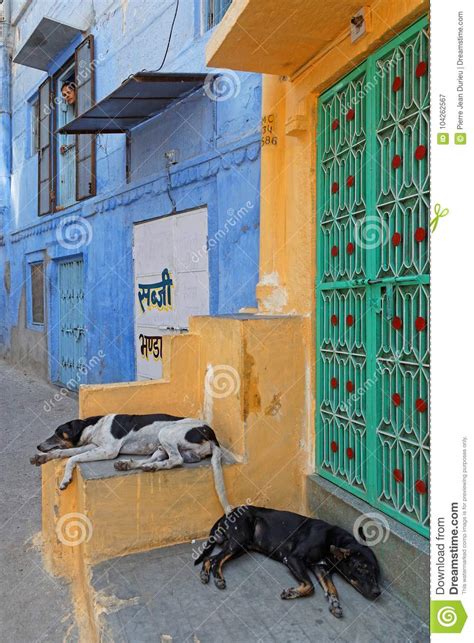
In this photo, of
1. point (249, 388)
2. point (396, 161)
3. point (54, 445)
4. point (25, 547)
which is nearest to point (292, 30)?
point (396, 161)

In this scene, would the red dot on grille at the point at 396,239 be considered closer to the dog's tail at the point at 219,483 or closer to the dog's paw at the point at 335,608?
the dog's tail at the point at 219,483

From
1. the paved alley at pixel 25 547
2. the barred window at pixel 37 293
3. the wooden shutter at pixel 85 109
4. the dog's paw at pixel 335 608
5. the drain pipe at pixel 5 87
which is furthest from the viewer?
the drain pipe at pixel 5 87

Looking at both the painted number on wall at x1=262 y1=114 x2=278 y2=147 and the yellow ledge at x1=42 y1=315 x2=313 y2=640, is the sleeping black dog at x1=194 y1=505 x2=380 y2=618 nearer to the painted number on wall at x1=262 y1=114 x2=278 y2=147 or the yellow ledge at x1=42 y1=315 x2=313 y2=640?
the yellow ledge at x1=42 y1=315 x2=313 y2=640

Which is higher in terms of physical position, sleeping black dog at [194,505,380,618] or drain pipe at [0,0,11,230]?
drain pipe at [0,0,11,230]

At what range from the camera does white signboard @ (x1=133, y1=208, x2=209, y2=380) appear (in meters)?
6.35

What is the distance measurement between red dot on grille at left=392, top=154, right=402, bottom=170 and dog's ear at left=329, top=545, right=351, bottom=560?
1.98 m

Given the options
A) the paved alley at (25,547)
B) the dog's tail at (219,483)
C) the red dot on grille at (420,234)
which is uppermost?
the red dot on grille at (420,234)

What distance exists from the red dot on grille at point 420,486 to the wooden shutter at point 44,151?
9.61 m

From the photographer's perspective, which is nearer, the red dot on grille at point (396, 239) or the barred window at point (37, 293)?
the red dot on grille at point (396, 239)

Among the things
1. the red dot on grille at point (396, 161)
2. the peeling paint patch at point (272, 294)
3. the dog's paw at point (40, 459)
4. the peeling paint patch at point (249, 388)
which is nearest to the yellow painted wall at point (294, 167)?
the peeling paint patch at point (272, 294)

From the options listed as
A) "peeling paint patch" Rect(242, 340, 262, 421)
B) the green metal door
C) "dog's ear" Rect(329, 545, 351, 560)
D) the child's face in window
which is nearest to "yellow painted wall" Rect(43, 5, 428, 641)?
"peeling paint patch" Rect(242, 340, 262, 421)

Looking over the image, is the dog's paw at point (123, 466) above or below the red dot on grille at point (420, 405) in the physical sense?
below

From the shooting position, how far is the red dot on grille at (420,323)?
2885 mm
